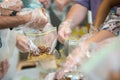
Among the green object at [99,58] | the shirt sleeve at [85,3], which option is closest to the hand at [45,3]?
the shirt sleeve at [85,3]

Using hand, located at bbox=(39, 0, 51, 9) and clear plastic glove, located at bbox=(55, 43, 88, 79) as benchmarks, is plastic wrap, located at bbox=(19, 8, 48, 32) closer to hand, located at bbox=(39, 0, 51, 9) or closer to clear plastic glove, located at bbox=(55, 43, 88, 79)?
clear plastic glove, located at bbox=(55, 43, 88, 79)

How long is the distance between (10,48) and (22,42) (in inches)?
3.0

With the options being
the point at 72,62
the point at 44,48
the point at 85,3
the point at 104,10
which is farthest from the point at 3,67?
the point at 85,3

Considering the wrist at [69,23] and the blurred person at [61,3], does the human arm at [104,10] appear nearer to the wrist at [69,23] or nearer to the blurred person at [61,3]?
the wrist at [69,23]

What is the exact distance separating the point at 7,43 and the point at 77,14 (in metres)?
0.55

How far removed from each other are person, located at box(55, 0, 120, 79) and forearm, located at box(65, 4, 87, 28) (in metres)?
0.27

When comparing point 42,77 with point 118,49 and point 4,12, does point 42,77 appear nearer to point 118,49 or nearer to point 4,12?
point 4,12

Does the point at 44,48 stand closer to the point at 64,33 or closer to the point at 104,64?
the point at 64,33

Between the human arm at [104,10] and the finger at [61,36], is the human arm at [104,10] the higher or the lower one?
the higher one

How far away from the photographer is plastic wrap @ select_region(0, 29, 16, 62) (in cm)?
108

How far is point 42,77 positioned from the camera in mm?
1109

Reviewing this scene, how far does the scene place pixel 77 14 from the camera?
1.49 metres

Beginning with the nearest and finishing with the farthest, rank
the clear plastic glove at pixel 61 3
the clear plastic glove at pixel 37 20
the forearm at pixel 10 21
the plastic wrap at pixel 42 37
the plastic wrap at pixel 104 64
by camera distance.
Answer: the plastic wrap at pixel 104 64 < the forearm at pixel 10 21 < the clear plastic glove at pixel 37 20 < the plastic wrap at pixel 42 37 < the clear plastic glove at pixel 61 3

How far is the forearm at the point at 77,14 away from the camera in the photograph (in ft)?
4.83
